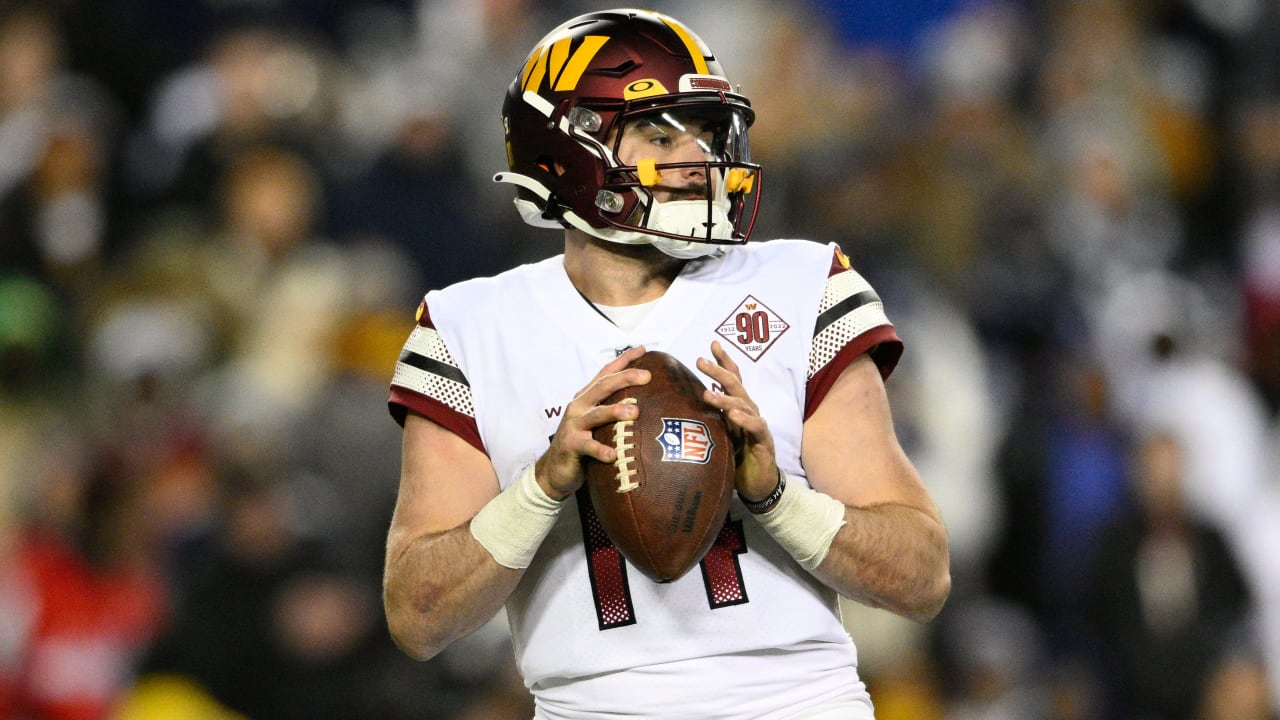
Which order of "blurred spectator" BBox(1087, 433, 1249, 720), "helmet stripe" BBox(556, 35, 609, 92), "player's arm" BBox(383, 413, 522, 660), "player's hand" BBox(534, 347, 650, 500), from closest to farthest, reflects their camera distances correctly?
1. "player's hand" BBox(534, 347, 650, 500)
2. "player's arm" BBox(383, 413, 522, 660)
3. "helmet stripe" BBox(556, 35, 609, 92)
4. "blurred spectator" BBox(1087, 433, 1249, 720)

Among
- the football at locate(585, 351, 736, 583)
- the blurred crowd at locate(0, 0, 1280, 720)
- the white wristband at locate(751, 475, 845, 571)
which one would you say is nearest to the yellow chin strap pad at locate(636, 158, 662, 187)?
the football at locate(585, 351, 736, 583)

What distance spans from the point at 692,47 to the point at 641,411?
2.54ft

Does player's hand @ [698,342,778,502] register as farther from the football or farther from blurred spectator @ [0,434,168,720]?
blurred spectator @ [0,434,168,720]

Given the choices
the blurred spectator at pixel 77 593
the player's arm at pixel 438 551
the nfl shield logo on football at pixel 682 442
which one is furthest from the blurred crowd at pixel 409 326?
the nfl shield logo on football at pixel 682 442

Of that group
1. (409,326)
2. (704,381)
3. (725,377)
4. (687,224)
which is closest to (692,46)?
(687,224)

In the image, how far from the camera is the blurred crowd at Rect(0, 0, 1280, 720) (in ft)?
18.0

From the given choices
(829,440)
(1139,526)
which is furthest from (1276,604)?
(829,440)

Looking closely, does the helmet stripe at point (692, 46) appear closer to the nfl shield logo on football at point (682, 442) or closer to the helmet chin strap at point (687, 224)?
the helmet chin strap at point (687, 224)

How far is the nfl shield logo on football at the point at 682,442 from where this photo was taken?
2.42 meters

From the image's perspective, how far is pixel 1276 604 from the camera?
21.2 ft

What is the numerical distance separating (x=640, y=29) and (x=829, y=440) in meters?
0.79

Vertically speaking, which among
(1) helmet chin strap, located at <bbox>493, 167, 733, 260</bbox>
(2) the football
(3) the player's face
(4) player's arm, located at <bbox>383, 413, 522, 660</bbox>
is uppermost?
(3) the player's face

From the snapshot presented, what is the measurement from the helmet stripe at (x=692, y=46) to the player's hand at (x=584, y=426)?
0.62 metres

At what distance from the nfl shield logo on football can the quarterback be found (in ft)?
0.24
